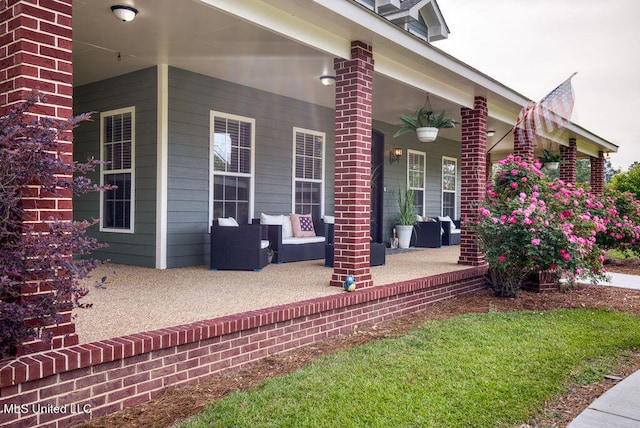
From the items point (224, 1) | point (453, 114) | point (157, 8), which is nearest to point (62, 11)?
point (224, 1)

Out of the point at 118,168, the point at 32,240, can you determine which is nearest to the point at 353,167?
the point at 32,240

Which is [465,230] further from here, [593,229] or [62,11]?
[62,11]

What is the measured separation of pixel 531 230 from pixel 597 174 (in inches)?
344

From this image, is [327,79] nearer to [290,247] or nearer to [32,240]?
[290,247]

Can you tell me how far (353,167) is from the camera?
4906 mm

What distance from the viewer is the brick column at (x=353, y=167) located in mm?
4895

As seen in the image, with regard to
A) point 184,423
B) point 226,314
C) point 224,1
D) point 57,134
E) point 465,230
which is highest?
point 224,1

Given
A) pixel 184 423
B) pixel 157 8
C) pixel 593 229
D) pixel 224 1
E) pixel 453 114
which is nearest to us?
pixel 184 423

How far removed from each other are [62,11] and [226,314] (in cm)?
227

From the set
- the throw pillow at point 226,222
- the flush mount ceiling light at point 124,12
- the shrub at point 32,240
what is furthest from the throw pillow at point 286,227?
the shrub at point 32,240

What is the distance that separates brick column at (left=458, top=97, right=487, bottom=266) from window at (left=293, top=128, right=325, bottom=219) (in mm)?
2584

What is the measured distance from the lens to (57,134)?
2.42 m

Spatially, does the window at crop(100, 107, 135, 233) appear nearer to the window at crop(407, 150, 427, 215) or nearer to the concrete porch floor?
the concrete porch floor

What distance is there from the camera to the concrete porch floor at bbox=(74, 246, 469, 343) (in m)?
3.40
